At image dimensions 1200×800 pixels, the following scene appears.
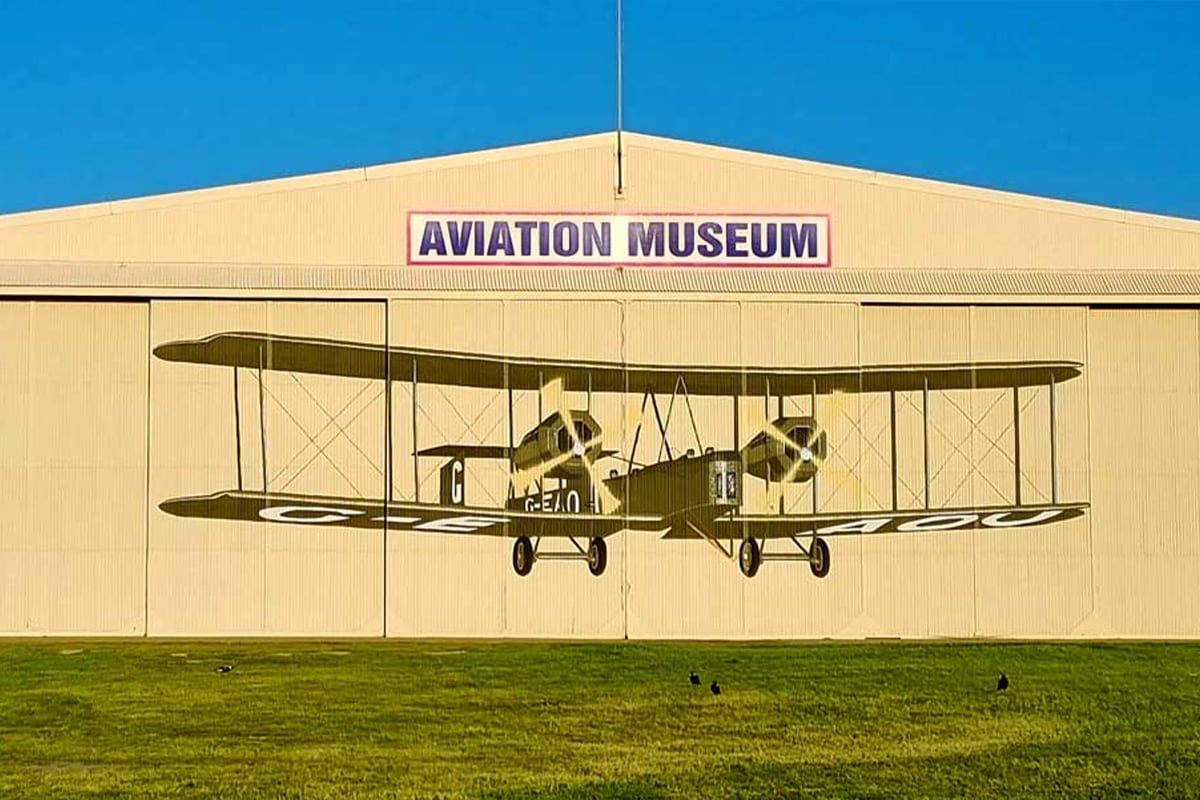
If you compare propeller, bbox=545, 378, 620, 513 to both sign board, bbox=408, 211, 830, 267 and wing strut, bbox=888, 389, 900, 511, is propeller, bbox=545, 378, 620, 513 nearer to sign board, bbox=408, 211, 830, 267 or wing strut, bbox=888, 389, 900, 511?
sign board, bbox=408, 211, 830, 267

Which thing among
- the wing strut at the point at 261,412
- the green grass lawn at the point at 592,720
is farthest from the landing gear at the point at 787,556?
the wing strut at the point at 261,412

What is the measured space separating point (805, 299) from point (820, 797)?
1689 cm

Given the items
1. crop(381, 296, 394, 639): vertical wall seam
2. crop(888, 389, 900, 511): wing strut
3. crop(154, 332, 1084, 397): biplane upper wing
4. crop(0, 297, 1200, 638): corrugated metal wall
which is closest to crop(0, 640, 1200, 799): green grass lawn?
crop(0, 297, 1200, 638): corrugated metal wall

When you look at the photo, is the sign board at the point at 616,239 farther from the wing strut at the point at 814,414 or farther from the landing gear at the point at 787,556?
the landing gear at the point at 787,556

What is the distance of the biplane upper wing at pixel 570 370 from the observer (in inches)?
1157

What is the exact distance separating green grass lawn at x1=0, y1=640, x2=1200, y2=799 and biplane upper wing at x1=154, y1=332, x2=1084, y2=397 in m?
4.79

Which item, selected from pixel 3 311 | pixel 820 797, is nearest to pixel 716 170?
pixel 3 311

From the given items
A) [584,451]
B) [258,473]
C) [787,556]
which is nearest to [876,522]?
[787,556]

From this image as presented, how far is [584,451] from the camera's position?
29.3 m

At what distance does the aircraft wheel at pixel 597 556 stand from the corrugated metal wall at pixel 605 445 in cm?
17

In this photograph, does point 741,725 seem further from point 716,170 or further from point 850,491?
point 716,170

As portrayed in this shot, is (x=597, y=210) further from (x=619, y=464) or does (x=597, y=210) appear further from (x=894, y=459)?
(x=894, y=459)

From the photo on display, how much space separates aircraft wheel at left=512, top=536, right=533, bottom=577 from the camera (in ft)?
97.0

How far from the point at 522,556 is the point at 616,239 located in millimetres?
6378
